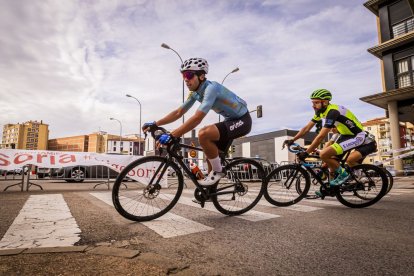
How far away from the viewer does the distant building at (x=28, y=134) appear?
178 m

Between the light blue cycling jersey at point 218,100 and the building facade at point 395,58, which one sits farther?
the building facade at point 395,58

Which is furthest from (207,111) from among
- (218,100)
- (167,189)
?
(167,189)

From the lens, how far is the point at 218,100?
3758 millimetres

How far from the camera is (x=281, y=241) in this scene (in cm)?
244

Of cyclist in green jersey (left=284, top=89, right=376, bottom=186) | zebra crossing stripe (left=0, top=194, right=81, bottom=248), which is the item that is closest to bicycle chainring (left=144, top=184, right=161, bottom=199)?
zebra crossing stripe (left=0, top=194, right=81, bottom=248)

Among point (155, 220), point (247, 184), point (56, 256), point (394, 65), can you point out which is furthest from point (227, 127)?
point (394, 65)

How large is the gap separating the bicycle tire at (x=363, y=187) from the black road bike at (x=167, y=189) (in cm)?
179

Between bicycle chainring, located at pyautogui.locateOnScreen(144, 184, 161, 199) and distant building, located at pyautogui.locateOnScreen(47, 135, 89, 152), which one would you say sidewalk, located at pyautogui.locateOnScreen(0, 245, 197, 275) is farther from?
distant building, located at pyautogui.locateOnScreen(47, 135, 89, 152)

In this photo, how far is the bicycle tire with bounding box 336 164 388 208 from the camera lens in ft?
15.7

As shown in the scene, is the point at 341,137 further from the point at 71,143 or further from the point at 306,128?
the point at 71,143

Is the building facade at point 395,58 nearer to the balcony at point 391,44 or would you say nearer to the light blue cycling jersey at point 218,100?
the balcony at point 391,44

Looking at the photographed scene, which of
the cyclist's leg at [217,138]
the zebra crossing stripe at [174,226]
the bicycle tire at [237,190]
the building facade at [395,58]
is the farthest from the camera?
the building facade at [395,58]

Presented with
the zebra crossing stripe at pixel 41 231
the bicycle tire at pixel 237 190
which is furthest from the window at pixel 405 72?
the zebra crossing stripe at pixel 41 231

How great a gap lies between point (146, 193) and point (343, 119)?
383 centimetres
